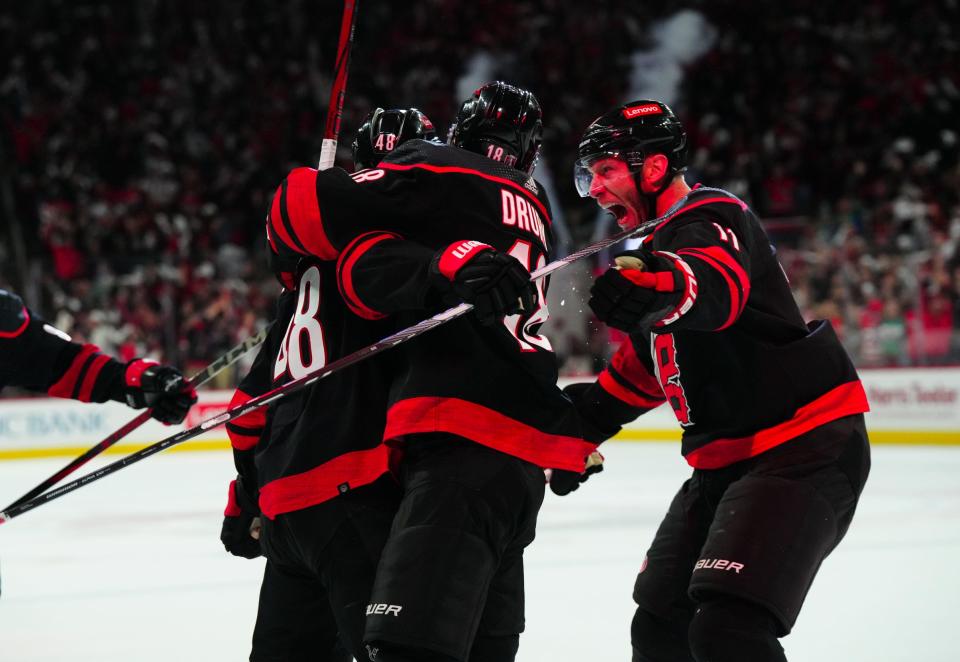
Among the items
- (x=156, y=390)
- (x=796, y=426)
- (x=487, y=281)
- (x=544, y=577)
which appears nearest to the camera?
(x=487, y=281)

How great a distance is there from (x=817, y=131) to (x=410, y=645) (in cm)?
1228

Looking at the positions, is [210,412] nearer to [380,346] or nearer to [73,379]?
[73,379]

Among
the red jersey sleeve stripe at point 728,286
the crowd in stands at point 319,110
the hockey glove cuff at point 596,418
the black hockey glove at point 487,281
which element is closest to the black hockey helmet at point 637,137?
the red jersey sleeve stripe at point 728,286

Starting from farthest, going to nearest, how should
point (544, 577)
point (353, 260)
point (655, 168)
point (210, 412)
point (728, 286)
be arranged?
point (210, 412), point (544, 577), point (655, 168), point (728, 286), point (353, 260)

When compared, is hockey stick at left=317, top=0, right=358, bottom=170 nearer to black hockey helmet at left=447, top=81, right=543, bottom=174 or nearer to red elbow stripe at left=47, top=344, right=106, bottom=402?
black hockey helmet at left=447, top=81, right=543, bottom=174

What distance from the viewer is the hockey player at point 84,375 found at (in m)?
2.80

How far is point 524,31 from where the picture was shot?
14914 mm

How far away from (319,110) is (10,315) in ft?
39.1

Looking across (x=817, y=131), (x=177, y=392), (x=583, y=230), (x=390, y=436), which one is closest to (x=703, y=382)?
(x=390, y=436)

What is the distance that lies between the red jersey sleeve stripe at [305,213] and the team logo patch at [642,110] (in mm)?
752

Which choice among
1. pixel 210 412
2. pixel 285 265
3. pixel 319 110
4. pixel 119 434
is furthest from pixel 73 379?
pixel 319 110

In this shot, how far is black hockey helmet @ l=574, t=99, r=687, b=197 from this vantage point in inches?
89.4

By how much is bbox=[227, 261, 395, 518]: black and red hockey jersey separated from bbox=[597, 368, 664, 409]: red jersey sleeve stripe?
0.84m

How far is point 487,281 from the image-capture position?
5.36 ft
